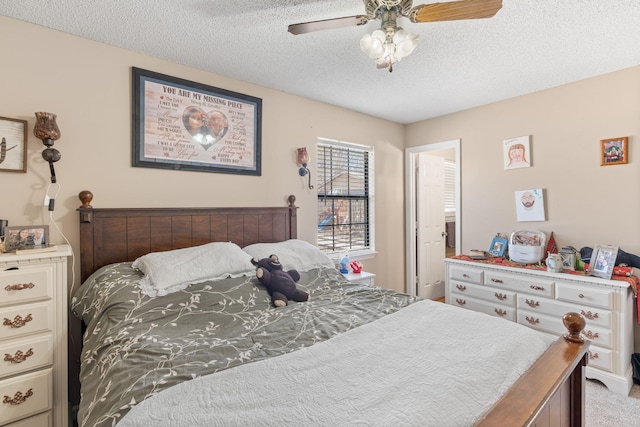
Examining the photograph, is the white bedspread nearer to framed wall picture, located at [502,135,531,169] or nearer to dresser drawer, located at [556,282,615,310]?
dresser drawer, located at [556,282,615,310]

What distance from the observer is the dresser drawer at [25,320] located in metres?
1.50

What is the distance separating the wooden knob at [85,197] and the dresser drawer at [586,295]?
3.58 meters

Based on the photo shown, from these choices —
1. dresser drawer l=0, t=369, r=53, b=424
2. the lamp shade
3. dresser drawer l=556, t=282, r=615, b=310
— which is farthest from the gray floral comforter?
dresser drawer l=556, t=282, r=615, b=310

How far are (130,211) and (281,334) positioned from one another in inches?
59.9

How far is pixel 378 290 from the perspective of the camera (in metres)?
2.05

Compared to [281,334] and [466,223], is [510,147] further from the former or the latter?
[281,334]

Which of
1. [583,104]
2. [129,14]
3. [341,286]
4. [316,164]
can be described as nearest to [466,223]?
[583,104]

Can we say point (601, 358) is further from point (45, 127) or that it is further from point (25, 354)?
point (45, 127)

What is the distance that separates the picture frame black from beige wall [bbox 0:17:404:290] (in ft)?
7.45

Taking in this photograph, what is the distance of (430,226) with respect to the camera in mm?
4414

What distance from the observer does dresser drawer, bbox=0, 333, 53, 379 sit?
4.93 ft

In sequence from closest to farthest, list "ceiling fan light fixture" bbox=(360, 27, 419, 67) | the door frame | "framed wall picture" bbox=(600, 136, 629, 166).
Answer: "ceiling fan light fixture" bbox=(360, 27, 419, 67) < "framed wall picture" bbox=(600, 136, 629, 166) < the door frame

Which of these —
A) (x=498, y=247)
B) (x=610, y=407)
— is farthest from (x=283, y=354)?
(x=498, y=247)

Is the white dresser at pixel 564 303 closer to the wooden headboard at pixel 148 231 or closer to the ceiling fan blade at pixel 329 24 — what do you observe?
the wooden headboard at pixel 148 231
